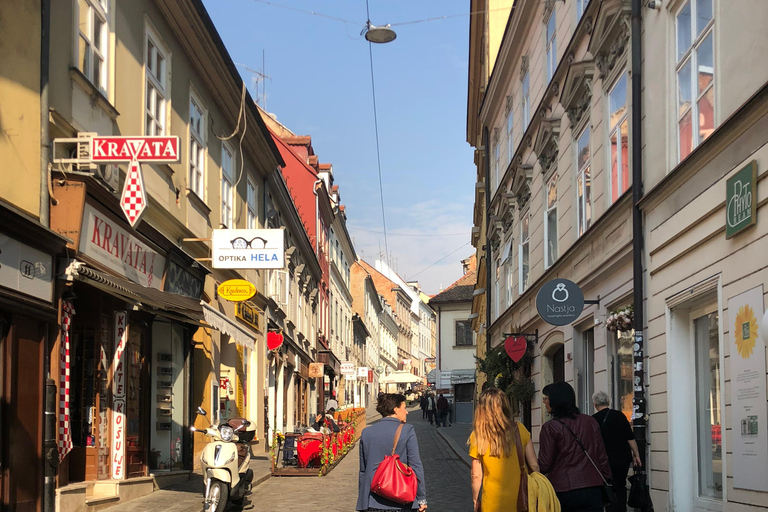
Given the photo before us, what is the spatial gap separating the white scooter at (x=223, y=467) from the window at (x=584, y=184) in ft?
21.1

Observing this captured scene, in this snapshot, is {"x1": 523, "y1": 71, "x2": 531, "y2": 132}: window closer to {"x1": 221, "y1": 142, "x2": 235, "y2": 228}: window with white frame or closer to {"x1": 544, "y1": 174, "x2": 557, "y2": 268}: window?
{"x1": 544, "y1": 174, "x2": 557, "y2": 268}: window

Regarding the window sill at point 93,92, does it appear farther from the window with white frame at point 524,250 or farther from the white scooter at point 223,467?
the window with white frame at point 524,250

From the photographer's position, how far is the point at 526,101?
21.6m

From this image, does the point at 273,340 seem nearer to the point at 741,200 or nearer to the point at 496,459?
the point at 741,200

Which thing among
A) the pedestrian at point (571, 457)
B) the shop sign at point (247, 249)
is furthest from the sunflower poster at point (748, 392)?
the shop sign at point (247, 249)

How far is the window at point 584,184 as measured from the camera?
14648mm

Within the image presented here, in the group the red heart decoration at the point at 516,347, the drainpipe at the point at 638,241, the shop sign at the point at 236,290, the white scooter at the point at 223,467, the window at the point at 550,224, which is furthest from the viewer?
the red heart decoration at the point at 516,347

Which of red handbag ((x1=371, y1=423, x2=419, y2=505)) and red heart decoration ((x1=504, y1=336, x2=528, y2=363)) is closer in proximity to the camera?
red handbag ((x1=371, y1=423, x2=419, y2=505))

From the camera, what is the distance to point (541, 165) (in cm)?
1862

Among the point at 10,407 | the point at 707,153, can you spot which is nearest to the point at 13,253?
the point at 10,407

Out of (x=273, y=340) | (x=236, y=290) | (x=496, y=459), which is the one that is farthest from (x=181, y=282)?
(x=496, y=459)

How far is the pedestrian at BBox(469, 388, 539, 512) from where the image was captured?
6.30 m

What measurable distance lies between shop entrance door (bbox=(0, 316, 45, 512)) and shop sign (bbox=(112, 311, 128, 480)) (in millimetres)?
2942

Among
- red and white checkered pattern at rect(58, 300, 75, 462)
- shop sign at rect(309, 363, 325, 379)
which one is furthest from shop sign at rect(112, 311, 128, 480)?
shop sign at rect(309, 363, 325, 379)
